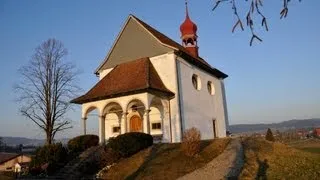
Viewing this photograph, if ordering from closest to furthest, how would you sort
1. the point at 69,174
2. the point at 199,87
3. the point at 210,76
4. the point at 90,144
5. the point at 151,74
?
the point at 69,174, the point at 90,144, the point at 151,74, the point at 199,87, the point at 210,76

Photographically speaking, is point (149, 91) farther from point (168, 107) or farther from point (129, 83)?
point (168, 107)

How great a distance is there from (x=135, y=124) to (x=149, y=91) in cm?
488

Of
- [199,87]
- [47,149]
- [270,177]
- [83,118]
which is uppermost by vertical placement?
[199,87]

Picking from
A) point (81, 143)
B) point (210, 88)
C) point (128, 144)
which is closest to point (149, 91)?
point (128, 144)

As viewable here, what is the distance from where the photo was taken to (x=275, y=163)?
16.6 m

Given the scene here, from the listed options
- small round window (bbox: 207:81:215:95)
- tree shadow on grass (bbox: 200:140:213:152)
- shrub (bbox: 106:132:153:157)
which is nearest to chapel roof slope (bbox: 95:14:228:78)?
small round window (bbox: 207:81:215:95)

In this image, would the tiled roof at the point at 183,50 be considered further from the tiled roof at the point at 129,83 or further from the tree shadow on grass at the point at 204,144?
the tree shadow on grass at the point at 204,144

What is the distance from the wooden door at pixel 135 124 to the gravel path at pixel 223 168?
391 inches

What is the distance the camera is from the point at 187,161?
1681 cm

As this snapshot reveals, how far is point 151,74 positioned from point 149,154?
8091 millimetres

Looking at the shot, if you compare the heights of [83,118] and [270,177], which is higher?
[83,118]

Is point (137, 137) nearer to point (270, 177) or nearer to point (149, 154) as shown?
point (149, 154)

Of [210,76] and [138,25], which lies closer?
[138,25]

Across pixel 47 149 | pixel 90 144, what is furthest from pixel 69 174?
pixel 90 144
